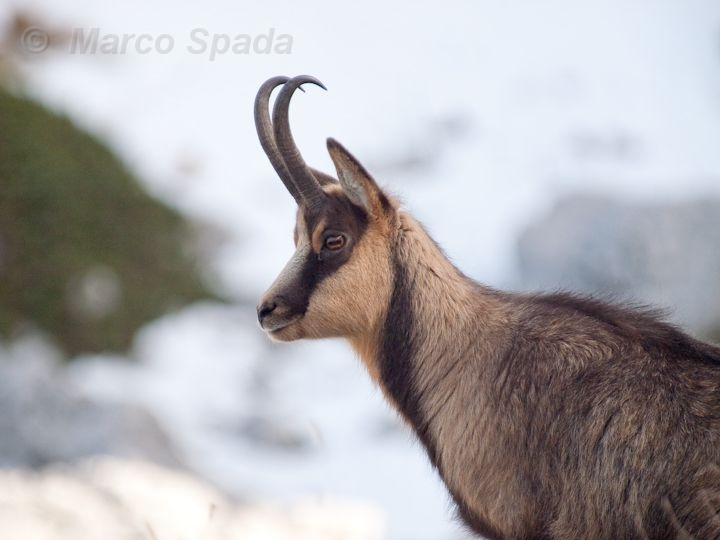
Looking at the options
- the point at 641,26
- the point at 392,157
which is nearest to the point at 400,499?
the point at 392,157

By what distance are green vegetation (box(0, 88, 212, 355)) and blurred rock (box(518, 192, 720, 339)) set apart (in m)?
6.18

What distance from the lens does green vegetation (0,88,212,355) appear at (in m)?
17.3

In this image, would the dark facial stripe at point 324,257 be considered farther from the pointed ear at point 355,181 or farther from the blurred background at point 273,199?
the blurred background at point 273,199

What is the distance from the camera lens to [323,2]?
19266 mm

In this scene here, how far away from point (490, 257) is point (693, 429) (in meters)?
9.91

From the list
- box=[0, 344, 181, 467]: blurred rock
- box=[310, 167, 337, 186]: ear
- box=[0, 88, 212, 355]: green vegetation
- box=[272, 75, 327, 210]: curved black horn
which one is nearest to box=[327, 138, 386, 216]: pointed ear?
box=[272, 75, 327, 210]: curved black horn

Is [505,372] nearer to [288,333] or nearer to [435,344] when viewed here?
[435,344]

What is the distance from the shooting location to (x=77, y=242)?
17859 millimetres

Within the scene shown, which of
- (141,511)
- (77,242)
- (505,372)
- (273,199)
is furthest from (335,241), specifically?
(273,199)

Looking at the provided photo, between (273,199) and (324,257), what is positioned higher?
(324,257)

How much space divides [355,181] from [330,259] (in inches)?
17.9

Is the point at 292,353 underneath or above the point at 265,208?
underneath

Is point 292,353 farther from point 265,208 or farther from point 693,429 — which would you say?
point 693,429

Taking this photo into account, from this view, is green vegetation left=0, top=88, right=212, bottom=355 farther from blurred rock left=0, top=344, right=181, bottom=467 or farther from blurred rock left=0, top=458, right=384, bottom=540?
blurred rock left=0, top=458, right=384, bottom=540
